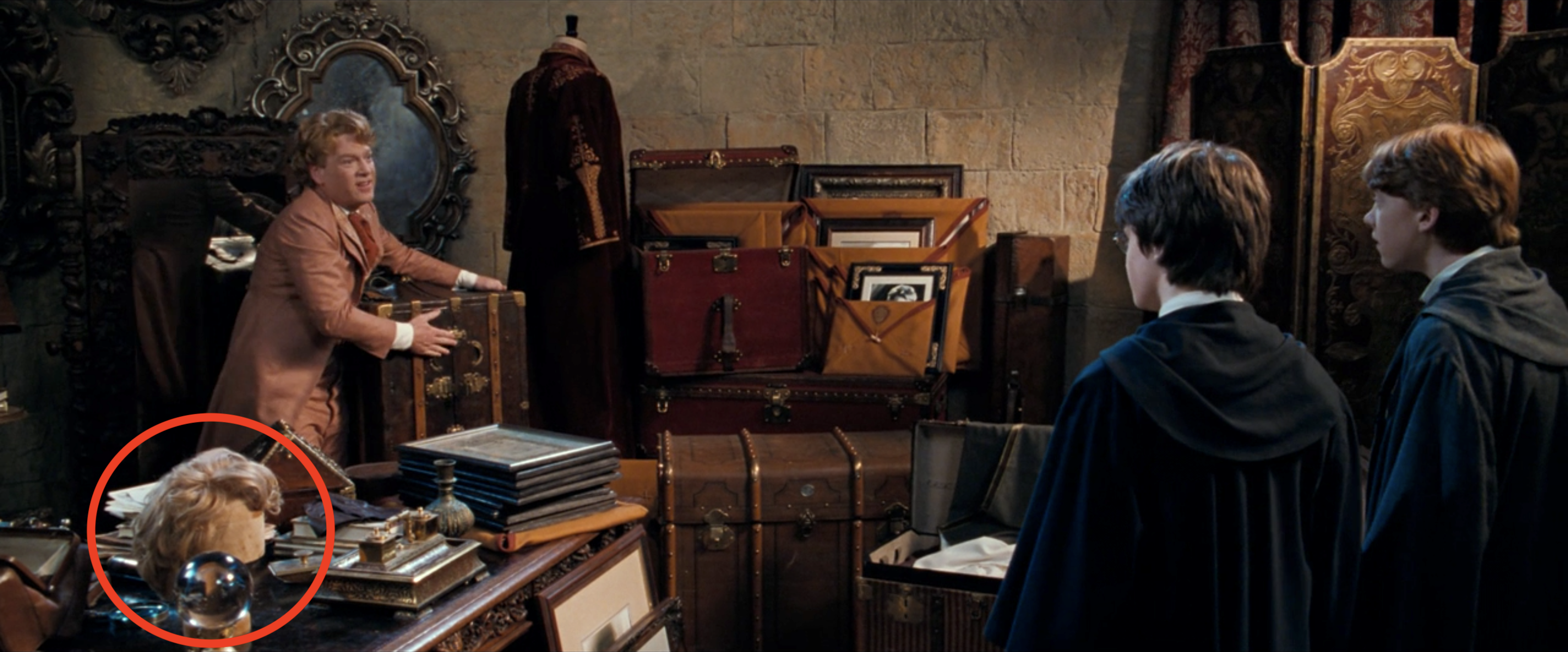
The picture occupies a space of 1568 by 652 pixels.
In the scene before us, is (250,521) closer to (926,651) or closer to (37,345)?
(926,651)

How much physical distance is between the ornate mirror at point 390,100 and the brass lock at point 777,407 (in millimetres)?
1875

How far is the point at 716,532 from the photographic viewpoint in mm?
3680

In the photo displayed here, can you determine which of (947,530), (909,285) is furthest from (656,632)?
(909,285)

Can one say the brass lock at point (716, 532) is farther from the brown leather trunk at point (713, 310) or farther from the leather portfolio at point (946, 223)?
the leather portfolio at point (946, 223)

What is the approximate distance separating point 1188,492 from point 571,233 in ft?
10.7

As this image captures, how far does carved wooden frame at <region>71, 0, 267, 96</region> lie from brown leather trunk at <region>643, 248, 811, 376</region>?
7.79ft

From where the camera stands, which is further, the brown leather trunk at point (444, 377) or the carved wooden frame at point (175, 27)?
the carved wooden frame at point (175, 27)

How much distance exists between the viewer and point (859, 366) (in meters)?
4.81

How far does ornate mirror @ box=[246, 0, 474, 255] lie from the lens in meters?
5.48

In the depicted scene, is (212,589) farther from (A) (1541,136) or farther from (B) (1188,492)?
(A) (1541,136)

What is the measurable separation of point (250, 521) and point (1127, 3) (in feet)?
14.6

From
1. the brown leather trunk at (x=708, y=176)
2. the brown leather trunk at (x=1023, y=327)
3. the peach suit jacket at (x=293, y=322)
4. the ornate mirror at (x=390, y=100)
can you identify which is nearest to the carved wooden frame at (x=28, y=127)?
the ornate mirror at (x=390, y=100)

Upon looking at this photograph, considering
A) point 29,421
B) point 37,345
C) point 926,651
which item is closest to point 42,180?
point 37,345

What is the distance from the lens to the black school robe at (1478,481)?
2.21 metres
